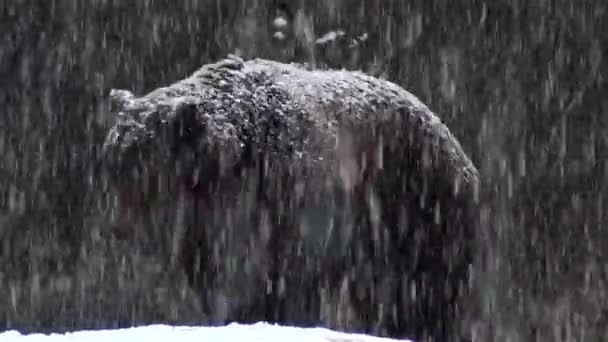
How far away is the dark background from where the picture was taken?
7.21m

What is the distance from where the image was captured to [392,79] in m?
7.46

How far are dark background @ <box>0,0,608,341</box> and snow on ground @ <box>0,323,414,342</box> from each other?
529 centimetres

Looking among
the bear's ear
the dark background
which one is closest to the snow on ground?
the bear's ear

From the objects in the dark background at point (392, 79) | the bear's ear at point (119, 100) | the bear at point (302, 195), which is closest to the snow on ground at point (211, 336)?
the bear at point (302, 195)

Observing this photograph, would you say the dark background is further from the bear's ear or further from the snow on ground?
the snow on ground

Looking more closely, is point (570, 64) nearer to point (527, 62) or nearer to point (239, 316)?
point (527, 62)

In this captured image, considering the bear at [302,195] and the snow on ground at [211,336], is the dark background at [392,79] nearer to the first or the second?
the bear at [302,195]

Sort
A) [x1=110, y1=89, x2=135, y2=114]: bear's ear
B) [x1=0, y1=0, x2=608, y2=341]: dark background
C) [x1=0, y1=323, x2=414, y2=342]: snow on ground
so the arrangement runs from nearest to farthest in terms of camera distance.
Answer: [x1=0, y1=323, x2=414, y2=342]: snow on ground < [x1=110, y1=89, x2=135, y2=114]: bear's ear < [x1=0, y1=0, x2=608, y2=341]: dark background

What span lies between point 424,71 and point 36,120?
316 centimetres

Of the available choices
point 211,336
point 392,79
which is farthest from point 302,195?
point 392,79

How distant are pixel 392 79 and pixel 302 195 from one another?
3.29 m

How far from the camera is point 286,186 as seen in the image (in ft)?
14.3

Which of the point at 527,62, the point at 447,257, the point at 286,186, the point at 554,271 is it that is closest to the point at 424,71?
the point at 527,62

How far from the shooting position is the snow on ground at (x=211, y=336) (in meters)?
1.65
